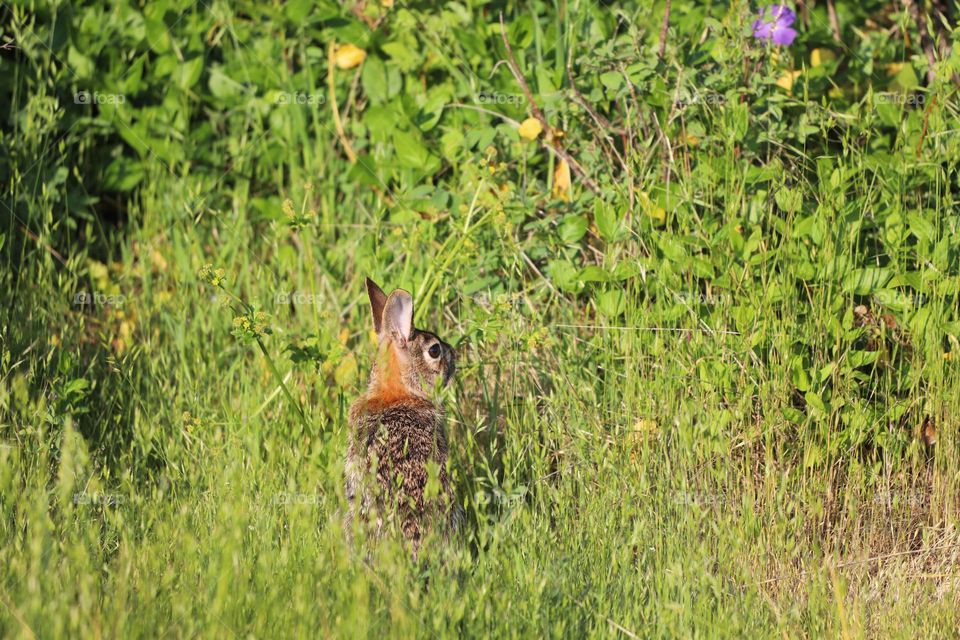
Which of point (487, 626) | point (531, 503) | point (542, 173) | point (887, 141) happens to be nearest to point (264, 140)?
point (542, 173)

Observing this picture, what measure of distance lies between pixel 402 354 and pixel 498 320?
47 cm

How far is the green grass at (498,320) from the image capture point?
4.20 m

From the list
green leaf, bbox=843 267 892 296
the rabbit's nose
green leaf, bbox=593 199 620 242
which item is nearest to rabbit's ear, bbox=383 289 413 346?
the rabbit's nose

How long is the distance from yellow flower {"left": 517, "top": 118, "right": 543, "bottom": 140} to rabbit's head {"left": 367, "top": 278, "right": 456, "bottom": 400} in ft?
4.02

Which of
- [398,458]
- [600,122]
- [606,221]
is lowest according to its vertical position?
[398,458]

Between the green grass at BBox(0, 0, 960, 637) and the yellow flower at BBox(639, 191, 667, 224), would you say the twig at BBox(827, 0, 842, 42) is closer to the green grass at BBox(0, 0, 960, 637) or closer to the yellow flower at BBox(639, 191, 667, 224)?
the green grass at BBox(0, 0, 960, 637)

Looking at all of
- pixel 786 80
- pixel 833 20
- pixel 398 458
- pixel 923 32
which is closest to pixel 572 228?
pixel 786 80

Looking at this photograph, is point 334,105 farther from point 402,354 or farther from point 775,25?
point 775,25

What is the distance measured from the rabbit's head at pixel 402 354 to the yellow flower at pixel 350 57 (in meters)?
2.07

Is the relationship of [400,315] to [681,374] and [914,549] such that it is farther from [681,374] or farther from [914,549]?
[914,549]

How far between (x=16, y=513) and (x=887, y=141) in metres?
4.34

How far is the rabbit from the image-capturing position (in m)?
4.54

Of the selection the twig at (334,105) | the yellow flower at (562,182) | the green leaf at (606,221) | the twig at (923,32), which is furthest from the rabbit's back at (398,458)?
the twig at (923,32)

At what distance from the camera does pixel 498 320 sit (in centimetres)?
524
